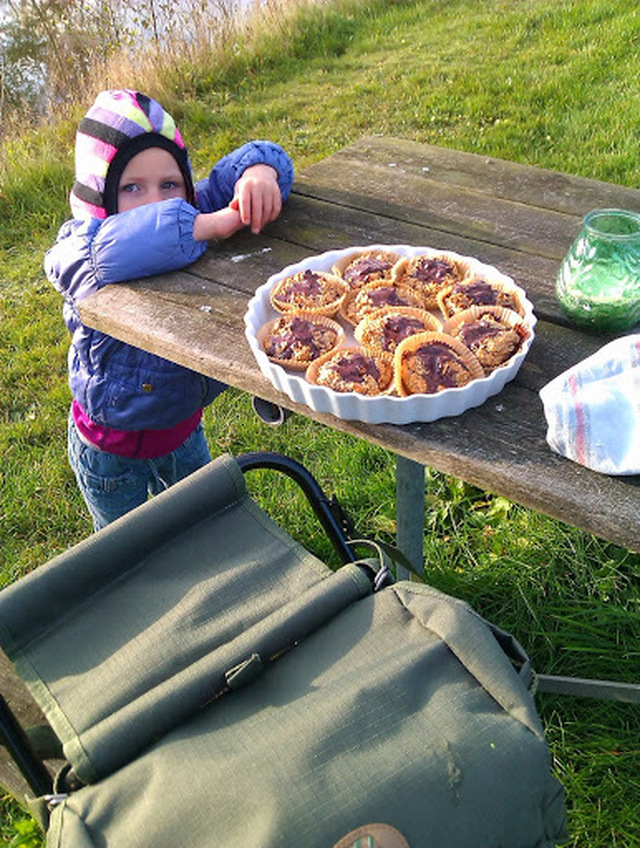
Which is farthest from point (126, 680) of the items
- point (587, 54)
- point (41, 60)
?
point (41, 60)

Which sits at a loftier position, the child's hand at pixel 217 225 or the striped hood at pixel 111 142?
the striped hood at pixel 111 142

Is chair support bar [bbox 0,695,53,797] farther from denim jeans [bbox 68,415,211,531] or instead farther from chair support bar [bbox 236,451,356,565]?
denim jeans [bbox 68,415,211,531]

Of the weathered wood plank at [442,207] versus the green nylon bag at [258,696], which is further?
the weathered wood plank at [442,207]

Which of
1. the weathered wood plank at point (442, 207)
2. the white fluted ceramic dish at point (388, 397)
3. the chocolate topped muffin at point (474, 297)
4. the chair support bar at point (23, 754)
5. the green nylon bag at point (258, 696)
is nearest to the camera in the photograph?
the green nylon bag at point (258, 696)

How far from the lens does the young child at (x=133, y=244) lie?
1.81 m

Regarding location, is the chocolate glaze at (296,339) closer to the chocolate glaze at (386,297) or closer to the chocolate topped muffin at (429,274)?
the chocolate glaze at (386,297)

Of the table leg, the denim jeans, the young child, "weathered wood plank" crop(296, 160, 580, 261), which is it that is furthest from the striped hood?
the table leg

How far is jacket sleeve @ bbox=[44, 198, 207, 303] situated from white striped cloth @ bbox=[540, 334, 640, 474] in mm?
918

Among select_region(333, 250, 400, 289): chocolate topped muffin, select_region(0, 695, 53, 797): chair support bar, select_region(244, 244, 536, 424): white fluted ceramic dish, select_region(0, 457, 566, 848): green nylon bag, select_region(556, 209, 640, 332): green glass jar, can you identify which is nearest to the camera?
select_region(0, 457, 566, 848): green nylon bag

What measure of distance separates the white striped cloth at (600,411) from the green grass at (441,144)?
1004 mm

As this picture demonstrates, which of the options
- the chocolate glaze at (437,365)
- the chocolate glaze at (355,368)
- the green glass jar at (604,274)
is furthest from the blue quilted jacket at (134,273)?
the green glass jar at (604,274)

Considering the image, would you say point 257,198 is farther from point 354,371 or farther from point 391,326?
point 354,371

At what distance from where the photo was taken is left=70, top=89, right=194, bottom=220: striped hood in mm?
1989

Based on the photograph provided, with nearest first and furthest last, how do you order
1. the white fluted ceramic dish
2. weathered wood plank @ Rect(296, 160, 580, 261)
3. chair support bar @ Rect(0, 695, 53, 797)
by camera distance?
chair support bar @ Rect(0, 695, 53, 797), the white fluted ceramic dish, weathered wood plank @ Rect(296, 160, 580, 261)
